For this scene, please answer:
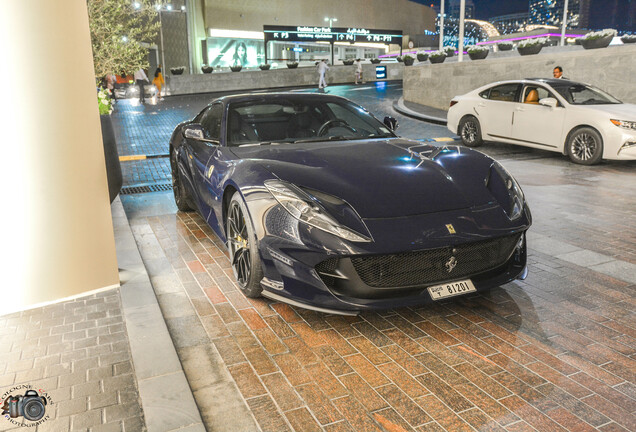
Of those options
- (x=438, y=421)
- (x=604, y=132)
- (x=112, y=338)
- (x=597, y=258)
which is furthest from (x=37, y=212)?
(x=604, y=132)

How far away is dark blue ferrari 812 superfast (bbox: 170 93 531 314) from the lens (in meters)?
3.28

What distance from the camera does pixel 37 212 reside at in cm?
384

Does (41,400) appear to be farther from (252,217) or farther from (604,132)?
(604,132)

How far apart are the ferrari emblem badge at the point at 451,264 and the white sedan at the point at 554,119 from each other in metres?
7.38

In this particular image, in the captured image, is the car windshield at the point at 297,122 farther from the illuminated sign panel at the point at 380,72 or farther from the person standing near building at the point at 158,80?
the illuminated sign panel at the point at 380,72

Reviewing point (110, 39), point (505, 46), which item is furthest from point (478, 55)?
point (110, 39)

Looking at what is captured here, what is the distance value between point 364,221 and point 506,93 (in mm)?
9165

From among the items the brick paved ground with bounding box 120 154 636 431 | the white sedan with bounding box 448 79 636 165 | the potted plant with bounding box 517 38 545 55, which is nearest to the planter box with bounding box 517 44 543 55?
the potted plant with bounding box 517 38 545 55

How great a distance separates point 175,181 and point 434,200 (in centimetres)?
417

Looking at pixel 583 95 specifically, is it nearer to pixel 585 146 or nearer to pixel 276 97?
pixel 585 146

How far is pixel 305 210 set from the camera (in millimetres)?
3422

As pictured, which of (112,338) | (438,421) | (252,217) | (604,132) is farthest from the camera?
(604,132)

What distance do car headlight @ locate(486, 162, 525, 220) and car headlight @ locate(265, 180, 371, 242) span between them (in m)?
1.19

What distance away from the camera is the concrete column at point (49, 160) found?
3584 mm
